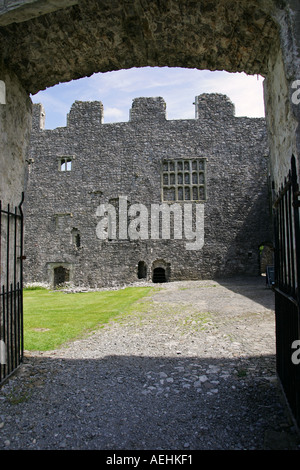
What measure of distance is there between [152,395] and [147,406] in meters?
0.26

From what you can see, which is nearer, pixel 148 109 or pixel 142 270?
pixel 142 270

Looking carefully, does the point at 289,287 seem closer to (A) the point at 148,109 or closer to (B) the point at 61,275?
(A) the point at 148,109

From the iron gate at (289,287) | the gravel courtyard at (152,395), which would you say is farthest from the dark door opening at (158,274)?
the iron gate at (289,287)

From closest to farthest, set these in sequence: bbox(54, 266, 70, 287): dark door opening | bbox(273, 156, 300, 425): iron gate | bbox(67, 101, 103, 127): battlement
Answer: bbox(273, 156, 300, 425): iron gate
bbox(67, 101, 103, 127): battlement
bbox(54, 266, 70, 287): dark door opening

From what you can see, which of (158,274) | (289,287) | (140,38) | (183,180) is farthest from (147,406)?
(183,180)

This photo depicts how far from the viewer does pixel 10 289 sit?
13.5 feet

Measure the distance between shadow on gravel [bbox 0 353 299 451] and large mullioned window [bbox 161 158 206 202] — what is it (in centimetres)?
1417

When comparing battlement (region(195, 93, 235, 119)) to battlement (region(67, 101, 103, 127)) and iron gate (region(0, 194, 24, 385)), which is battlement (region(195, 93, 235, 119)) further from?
iron gate (region(0, 194, 24, 385))

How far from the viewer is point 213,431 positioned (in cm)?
275

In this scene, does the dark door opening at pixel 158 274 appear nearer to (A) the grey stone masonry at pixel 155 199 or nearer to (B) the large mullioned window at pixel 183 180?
(A) the grey stone masonry at pixel 155 199

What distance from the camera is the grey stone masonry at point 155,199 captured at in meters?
17.8

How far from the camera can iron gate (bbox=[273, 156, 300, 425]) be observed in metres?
2.50

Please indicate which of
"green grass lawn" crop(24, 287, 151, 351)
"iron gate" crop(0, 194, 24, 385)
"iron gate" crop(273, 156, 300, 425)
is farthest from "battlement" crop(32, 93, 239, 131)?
"iron gate" crop(273, 156, 300, 425)
